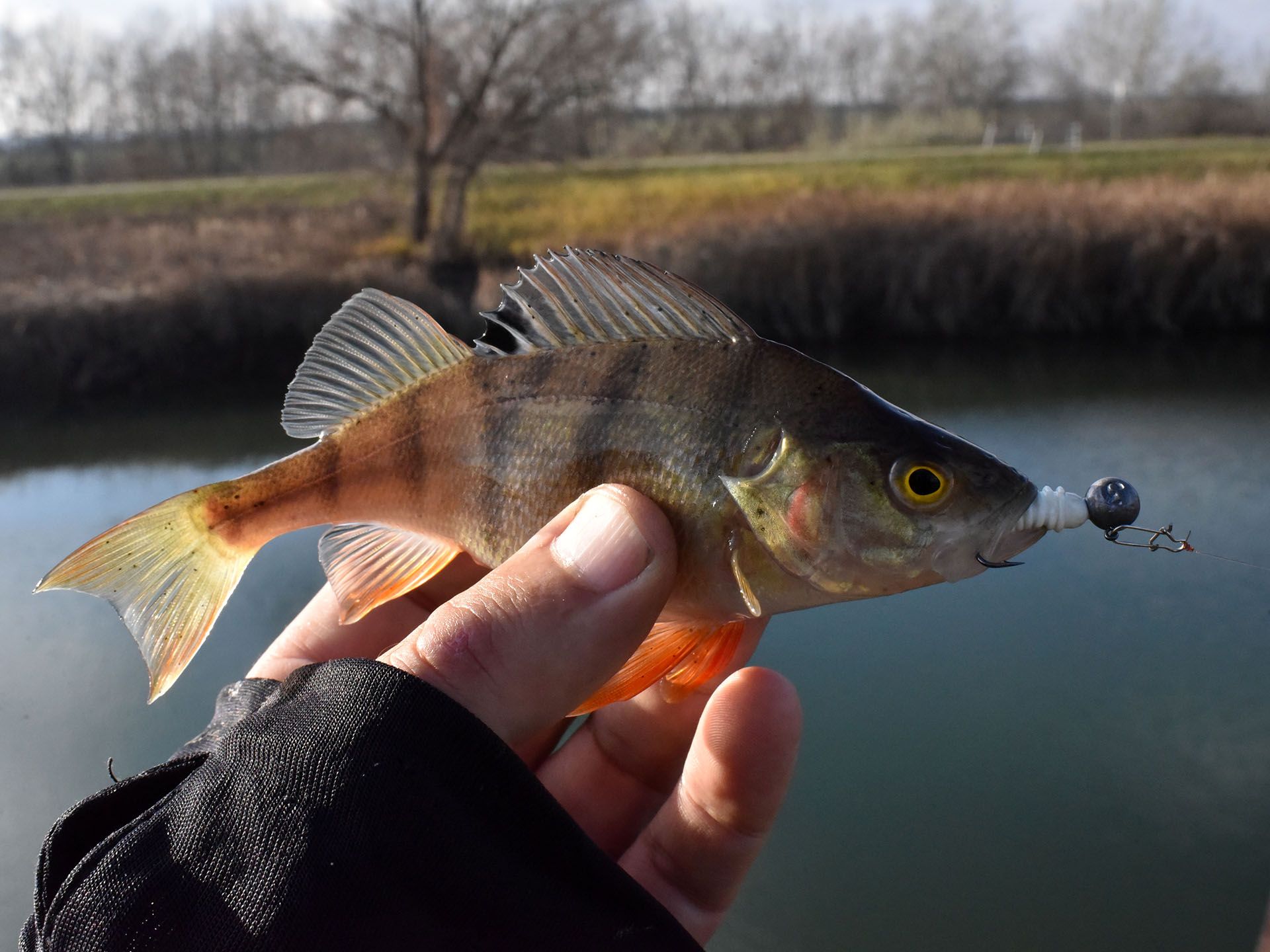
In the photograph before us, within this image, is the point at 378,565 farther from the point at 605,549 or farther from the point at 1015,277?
Result: the point at 1015,277

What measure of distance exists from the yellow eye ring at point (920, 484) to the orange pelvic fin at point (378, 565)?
2.36ft

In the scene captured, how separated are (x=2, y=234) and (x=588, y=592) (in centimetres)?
1488

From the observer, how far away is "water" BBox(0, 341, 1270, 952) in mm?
3176

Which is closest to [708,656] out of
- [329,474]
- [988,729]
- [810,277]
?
[329,474]

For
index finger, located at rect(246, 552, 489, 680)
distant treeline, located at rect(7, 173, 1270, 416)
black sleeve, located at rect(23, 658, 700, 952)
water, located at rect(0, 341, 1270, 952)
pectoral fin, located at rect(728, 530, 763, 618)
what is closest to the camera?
black sleeve, located at rect(23, 658, 700, 952)

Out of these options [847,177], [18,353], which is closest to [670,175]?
[847,177]

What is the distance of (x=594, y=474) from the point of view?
129cm

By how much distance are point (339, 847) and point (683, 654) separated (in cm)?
55

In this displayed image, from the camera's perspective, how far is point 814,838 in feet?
11.2

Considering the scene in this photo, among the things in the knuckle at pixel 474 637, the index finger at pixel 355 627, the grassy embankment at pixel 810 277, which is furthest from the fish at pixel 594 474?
the grassy embankment at pixel 810 277

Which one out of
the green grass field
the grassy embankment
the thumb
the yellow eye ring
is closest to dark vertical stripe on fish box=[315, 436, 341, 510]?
the thumb

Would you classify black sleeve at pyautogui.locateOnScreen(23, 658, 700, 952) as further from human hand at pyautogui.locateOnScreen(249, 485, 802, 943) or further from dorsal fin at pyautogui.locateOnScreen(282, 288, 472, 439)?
dorsal fin at pyautogui.locateOnScreen(282, 288, 472, 439)

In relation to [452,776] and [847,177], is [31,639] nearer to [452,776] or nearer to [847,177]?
[452,776]

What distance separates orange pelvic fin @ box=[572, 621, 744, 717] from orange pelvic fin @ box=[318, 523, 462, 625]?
0.38 metres
